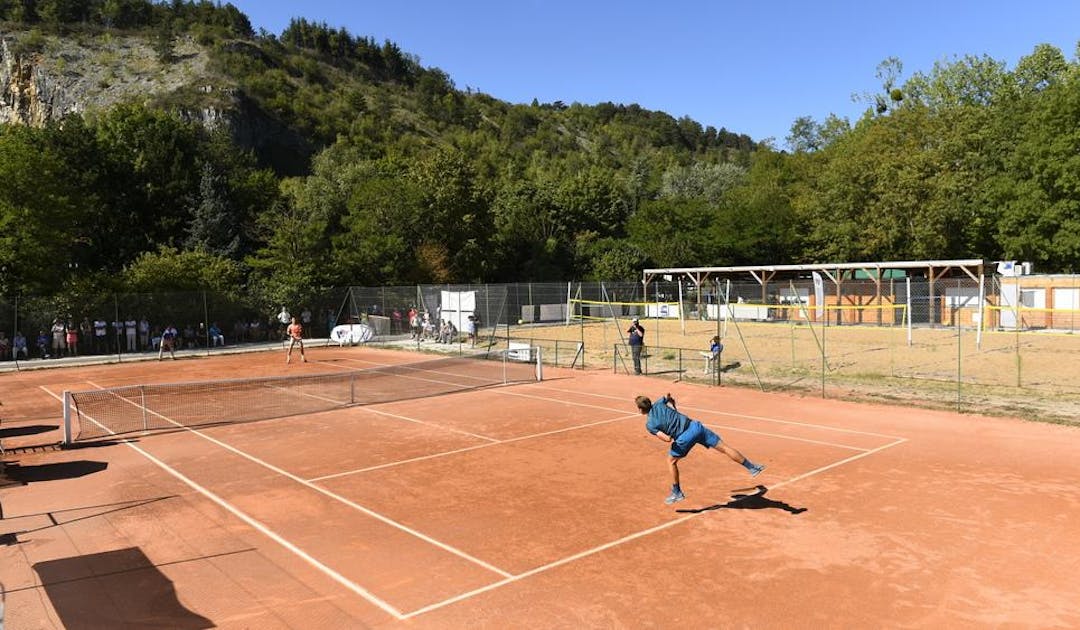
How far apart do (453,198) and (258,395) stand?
4113 centimetres

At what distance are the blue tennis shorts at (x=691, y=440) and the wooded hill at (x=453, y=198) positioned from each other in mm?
37429

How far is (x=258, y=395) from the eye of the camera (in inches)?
910

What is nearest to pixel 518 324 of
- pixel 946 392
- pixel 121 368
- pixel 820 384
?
pixel 121 368

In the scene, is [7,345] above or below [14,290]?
below

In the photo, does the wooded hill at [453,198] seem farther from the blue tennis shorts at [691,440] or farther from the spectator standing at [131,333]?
the blue tennis shorts at [691,440]

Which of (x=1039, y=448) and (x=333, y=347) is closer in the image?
(x=1039, y=448)

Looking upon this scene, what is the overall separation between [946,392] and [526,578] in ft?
60.3

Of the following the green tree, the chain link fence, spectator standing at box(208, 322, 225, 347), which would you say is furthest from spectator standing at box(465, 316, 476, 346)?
the green tree

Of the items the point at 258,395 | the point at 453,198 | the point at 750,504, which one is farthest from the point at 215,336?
the point at 750,504

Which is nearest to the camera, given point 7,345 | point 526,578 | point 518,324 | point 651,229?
point 526,578

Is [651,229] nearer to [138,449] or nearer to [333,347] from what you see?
[333,347]

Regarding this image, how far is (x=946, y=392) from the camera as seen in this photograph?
21.8 m

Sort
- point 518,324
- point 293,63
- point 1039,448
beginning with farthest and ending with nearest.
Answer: point 293,63 < point 518,324 < point 1039,448

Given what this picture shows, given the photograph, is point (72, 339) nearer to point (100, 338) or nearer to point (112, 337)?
point (100, 338)
